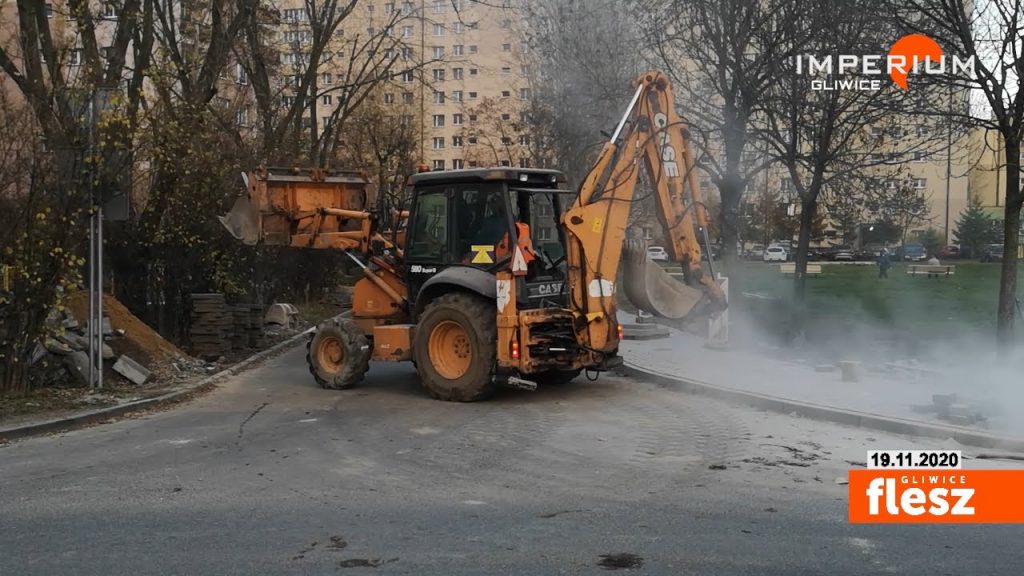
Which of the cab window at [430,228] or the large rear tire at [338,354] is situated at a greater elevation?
the cab window at [430,228]

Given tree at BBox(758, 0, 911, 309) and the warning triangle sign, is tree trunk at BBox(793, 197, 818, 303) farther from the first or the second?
the warning triangle sign

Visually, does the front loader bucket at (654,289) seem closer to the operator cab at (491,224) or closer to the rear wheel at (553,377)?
the operator cab at (491,224)

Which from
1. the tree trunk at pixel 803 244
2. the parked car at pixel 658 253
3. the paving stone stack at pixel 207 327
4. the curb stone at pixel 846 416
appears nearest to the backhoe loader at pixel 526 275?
the parked car at pixel 658 253

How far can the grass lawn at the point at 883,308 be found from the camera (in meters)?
17.2

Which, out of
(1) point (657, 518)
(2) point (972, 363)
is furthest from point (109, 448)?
(2) point (972, 363)

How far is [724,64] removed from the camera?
15.1m

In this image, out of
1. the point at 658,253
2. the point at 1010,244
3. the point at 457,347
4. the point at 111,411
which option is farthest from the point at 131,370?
the point at 658,253

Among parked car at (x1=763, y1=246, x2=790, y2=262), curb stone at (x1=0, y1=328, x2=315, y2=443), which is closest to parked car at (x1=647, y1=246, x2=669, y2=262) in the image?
curb stone at (x1=0, y1=328, x2=315, y2=443)

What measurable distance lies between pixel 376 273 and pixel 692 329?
5794 mm

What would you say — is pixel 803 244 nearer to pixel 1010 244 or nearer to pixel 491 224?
pixel 1010 244

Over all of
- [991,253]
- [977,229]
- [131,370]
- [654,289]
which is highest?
[977,229]

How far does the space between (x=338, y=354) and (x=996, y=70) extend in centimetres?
930

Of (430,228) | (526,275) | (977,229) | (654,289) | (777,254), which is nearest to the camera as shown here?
(526,275)

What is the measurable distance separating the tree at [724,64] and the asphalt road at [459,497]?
645cm
